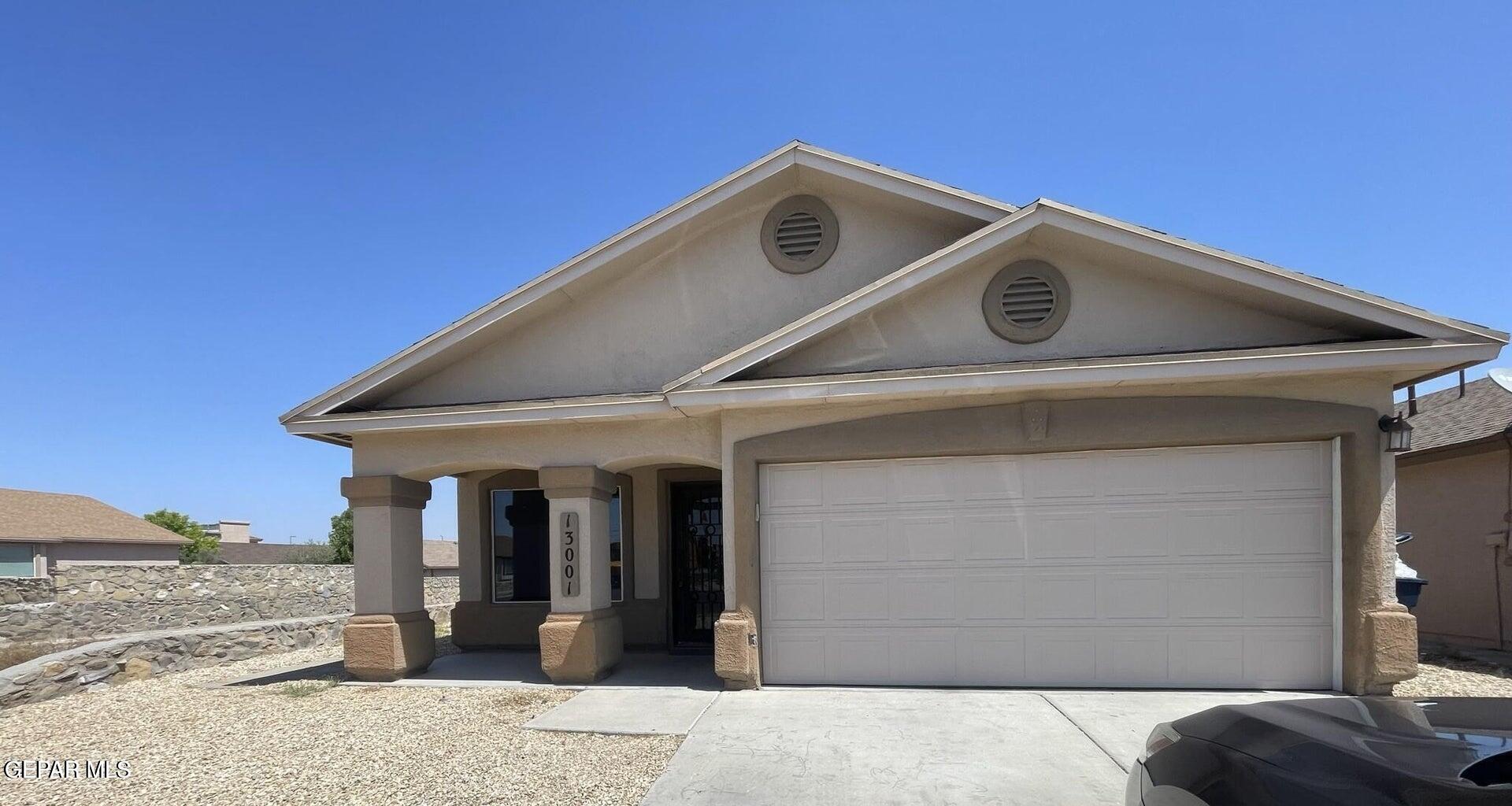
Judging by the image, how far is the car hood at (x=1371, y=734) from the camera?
242cm

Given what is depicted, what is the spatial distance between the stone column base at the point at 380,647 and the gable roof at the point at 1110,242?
4609 mm

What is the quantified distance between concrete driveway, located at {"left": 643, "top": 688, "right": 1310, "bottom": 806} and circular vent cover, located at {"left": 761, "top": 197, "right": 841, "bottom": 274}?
4.83 meters

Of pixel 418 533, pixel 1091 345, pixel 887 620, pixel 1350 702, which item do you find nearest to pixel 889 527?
pixel 887 620

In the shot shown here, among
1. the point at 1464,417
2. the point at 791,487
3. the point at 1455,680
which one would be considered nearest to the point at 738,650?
the point at 791,487

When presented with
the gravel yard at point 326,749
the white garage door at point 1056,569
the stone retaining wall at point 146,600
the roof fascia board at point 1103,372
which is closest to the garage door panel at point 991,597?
the white garage door at point 1056,569

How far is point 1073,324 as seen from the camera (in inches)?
300

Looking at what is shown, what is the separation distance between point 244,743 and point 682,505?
19.3ft

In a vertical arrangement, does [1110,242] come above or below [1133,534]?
above

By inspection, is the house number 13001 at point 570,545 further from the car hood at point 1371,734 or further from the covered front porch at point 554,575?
the car hood at point 1371,734

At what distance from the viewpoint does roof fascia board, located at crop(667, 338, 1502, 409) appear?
22.0 feet

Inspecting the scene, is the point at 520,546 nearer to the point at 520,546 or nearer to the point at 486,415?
the point at 520,546

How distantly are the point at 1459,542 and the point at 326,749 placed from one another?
14427 mm

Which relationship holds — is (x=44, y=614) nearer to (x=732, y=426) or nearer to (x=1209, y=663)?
(x=732, y=426)

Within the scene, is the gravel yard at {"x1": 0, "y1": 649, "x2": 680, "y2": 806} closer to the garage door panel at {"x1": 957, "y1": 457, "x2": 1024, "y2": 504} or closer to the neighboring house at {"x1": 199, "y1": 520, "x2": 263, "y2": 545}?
the garage door panel at {"x1": 957, "y1": 457, "x2": 1024, "y2": 504}
